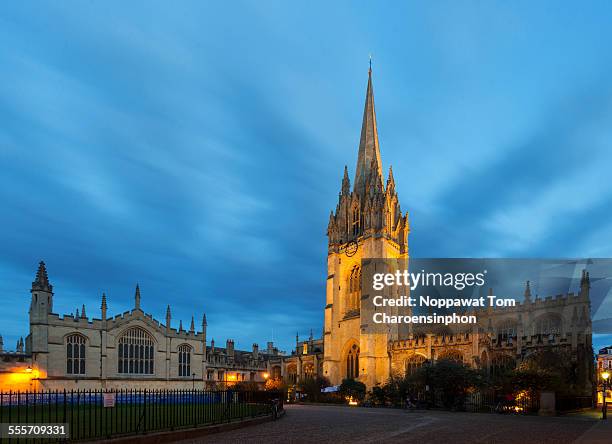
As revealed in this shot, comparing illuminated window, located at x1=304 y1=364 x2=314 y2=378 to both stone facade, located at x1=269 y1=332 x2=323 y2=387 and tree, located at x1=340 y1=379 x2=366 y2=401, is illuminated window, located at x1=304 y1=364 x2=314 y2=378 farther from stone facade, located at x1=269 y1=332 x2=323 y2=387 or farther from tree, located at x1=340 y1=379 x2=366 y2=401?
tree, located at x1=340 y1=379 x2=366 y2=401

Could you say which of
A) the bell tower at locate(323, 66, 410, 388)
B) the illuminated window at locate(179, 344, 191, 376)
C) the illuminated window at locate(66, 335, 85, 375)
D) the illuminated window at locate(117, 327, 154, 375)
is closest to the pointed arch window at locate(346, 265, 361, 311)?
the bell tower at locate(323, 66, 410, 388)

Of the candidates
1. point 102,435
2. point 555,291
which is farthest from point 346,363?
point 102,435

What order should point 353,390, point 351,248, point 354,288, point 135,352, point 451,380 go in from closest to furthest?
point 451,380 < point 135,352 < point 353,390 < point 354,288 < point 351,248

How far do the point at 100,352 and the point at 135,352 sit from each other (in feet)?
12.9

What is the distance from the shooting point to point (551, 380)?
30.2 m

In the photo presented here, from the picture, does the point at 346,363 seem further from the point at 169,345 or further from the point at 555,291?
the point at 555,291

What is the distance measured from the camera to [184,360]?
53.3m

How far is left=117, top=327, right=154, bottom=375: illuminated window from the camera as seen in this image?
47656mm

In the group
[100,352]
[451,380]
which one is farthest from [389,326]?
[100,352]

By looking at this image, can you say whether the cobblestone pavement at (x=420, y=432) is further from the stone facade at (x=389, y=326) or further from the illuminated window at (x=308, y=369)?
the illuminated window at (x=308, y=369)

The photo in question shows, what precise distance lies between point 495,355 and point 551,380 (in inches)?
554

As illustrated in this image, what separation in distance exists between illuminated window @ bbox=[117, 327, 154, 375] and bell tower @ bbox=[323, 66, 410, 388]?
67.6 ft

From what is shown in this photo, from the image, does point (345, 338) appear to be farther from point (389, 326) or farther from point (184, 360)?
point (184, 360)

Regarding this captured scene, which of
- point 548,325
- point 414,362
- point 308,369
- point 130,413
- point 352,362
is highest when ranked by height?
point 130,413
